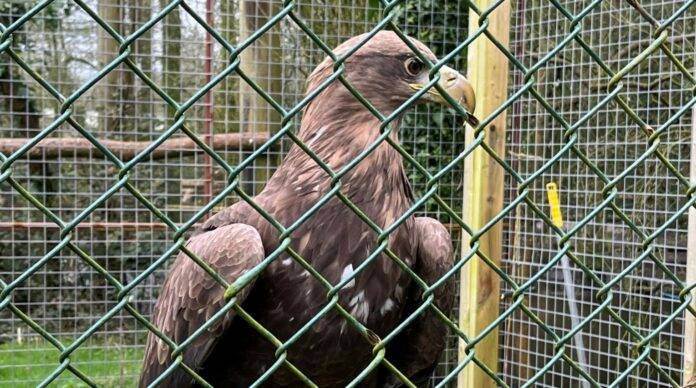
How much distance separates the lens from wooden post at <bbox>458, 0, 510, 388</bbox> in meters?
4.03

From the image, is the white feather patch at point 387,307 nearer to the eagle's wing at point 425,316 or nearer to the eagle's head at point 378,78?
the eagle's wing at point 425,316

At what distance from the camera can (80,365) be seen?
22.8 ft

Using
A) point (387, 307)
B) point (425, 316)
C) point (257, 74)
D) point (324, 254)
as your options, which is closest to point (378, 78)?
point (324, 254)

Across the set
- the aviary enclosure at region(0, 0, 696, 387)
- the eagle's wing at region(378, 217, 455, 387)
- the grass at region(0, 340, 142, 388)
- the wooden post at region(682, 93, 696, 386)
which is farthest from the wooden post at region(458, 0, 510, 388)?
the grass at region(0, 340, 142, 388)

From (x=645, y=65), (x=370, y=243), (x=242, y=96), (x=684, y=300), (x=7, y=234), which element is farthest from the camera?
(x=7, y=234)

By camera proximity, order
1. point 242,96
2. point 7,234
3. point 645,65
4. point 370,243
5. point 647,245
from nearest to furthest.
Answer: point 647,245 → point 370,243 → point 645,65 → point 242,96 → point 7,234

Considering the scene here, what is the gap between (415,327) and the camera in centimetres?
335

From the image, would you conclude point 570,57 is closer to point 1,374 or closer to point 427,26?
point 427,26

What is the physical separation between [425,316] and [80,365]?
192 inches

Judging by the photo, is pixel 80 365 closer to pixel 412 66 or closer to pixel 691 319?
pixel 412 66

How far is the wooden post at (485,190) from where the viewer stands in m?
4.03

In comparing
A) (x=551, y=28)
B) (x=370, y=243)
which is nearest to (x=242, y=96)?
(x=551, y=28)

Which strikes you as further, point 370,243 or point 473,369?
point 473,369

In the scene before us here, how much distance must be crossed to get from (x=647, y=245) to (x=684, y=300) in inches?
12.6
